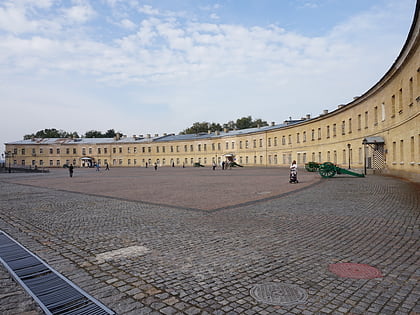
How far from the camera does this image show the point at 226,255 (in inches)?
201

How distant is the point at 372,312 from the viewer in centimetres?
318

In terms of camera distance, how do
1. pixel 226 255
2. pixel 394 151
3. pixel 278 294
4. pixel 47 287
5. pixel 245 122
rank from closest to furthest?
pixel 278 294
pixel 47 287
pixel 226 255
pixel 394 151
pixel 245 122

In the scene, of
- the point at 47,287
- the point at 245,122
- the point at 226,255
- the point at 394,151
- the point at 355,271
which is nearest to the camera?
the point at 47,287

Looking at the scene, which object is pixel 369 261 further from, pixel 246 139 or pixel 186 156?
pixel 186 156

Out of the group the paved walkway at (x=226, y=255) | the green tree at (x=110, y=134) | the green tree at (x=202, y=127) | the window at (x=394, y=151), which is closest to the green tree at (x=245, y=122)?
the green tree at (x=202, y=127)

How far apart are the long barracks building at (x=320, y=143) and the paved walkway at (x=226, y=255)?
1332cm

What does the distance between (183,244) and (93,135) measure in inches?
5228

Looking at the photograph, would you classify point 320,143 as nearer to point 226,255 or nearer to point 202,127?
point 226,255

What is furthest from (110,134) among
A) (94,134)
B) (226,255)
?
(226,255)

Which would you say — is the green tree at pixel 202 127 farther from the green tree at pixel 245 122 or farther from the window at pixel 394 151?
the window at pixel 394 151

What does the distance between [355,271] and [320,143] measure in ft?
141

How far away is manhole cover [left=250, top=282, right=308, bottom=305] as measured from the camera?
3.47m

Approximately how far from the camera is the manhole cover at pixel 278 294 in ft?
11.4

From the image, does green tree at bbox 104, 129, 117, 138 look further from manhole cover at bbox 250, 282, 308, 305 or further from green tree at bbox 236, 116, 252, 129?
manhole cover at bbox 250, 282, 308, 305
